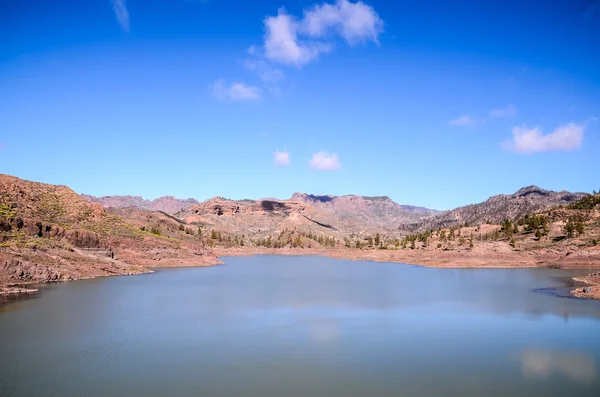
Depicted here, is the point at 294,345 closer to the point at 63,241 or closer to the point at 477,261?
the point at 63,241

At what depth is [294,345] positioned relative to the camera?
1112 inches

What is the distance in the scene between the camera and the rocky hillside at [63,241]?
54438 mm

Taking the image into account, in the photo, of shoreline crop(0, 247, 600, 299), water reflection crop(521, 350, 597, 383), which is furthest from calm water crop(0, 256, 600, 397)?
shoreline crop(0, 247, 600, 299)

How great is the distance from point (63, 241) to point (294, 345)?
55.2 metres

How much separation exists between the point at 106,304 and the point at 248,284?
27092 mm

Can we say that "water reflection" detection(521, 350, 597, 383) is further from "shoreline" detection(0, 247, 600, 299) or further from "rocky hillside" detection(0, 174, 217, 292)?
"rocky hillside" detection(0, 174, 217, 292)

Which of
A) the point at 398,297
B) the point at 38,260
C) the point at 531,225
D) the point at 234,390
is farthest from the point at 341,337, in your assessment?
the point at 531,225

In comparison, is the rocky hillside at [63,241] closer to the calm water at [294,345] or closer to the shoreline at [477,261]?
the shoreline at [477,261]

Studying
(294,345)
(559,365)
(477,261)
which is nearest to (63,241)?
(294,345)

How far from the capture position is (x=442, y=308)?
43938mm

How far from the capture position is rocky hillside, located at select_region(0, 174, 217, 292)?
54438 mm

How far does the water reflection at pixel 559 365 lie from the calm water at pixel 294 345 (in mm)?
120

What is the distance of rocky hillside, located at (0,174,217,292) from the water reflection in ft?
167

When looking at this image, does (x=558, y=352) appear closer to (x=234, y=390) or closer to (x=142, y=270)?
(x=234, y=390)
